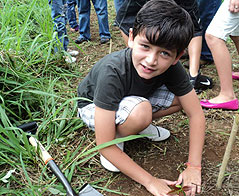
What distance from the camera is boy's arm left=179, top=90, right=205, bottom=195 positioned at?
3.96 ft

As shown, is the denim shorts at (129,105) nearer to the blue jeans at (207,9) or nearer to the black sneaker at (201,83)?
the black sneaker at (201,83)

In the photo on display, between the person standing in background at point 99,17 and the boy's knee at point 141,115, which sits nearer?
the boy's knee at point 141,115

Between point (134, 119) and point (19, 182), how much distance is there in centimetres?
63

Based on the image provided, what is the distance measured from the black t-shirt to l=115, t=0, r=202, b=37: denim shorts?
2.89ft

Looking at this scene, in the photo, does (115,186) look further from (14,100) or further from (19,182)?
(14,100)

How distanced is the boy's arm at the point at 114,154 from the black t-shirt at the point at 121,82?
44 mm

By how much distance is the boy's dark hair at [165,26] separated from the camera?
1032mm

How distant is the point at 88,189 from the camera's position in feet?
3.84

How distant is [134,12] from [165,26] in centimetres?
109

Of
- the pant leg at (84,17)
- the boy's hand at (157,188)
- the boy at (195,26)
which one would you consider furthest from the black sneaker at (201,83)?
the pant leg at (84,17)

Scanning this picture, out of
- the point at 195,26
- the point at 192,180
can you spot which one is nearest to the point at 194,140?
the point at 192,180

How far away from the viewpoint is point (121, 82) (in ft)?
3.88

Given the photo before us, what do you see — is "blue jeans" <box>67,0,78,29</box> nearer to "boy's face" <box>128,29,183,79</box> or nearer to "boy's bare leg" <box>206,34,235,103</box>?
"boy's bare leg" <box>206,34,235,103</box>

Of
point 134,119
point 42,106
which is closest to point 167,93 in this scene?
point 134,119
